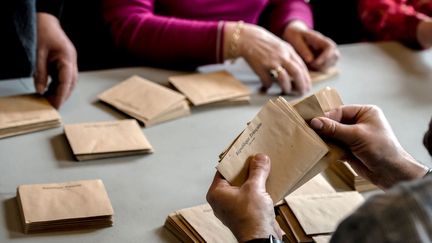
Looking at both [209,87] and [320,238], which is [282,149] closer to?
[320,238]

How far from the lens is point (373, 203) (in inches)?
25.1

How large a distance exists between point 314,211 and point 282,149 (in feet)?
0.64

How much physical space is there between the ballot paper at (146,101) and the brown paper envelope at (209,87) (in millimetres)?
33

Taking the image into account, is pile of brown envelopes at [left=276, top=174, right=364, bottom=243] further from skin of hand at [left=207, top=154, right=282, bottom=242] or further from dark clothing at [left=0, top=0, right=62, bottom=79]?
dark clothing at [left=0, top=0, right=62, bottom=79]

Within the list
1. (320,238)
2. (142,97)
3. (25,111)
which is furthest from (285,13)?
(320,238)

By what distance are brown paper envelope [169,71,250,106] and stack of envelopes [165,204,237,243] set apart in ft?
1.34

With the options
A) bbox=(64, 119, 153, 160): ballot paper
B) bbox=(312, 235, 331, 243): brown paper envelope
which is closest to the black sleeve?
bbox=(64, 119, 153, 160): ballot paper

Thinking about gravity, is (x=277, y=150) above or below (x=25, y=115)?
above

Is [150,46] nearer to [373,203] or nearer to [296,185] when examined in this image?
[296,185]

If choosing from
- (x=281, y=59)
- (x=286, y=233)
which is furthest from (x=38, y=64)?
(x=286, y=233)

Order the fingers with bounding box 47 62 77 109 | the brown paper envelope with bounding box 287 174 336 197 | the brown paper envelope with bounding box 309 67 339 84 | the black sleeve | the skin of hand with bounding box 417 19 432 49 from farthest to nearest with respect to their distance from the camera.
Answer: the skin of hand with bounding box 417 19 432 49, the brown paper envelope with bounding box 309 67 339 84, the black sleeve, the fingers with bounding box 47 62 77 109, the brown paper envelope with bounding box 287 174 336 197

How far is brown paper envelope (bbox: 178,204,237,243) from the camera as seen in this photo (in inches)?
44.8

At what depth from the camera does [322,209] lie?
123 cm

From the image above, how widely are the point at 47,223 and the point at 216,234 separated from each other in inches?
11.2
